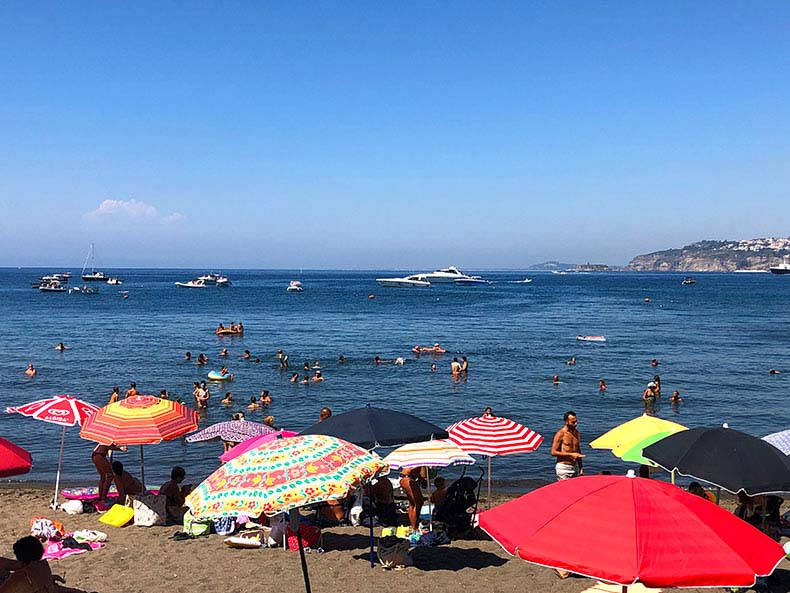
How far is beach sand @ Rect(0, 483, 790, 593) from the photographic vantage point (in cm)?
952

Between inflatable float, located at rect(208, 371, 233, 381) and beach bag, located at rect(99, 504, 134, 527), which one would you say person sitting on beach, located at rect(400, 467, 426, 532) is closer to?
beach bag, located at rect(99, 504, 134, 527)

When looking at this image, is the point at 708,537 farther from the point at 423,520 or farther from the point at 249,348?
the point at 249,348

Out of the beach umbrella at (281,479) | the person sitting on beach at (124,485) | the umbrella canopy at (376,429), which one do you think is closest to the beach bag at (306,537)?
the umbrella canopy at (376,429)

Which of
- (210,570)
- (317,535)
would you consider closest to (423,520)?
(317,535)

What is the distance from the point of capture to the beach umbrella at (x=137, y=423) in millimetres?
11344

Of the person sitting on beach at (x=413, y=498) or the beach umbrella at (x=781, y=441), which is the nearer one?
the beach umbrella at (x=781, y=441)

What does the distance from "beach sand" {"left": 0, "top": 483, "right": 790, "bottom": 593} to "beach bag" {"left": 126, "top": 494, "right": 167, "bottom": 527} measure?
1.32 feet

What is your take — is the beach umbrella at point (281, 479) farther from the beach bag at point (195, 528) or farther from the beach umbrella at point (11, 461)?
the beach bag at point (195, 528)

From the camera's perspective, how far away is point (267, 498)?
603cm

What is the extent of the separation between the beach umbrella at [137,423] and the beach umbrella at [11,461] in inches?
105

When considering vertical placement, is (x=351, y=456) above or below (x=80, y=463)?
above

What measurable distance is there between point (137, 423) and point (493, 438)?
5815mm

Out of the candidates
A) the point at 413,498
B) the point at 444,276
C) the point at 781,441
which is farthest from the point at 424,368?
the point at 444,276

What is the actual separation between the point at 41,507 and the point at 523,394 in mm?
20668
